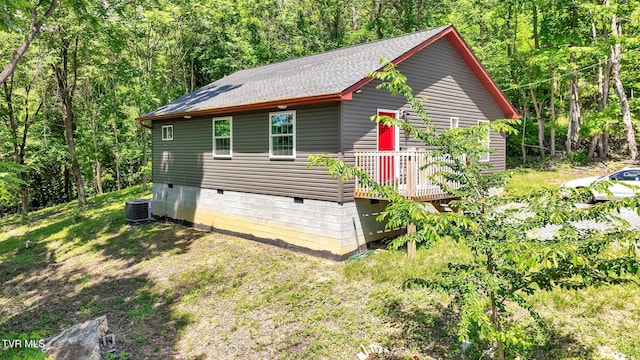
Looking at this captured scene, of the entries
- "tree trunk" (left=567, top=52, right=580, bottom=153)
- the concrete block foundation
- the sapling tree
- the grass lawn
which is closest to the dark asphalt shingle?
the concrete block foundation

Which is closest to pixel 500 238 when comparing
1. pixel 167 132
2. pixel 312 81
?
pixel 312 81

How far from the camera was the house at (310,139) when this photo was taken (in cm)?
998

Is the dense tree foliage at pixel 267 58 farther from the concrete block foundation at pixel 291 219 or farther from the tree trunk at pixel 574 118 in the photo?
the concrete block foundation at pixel 291 219

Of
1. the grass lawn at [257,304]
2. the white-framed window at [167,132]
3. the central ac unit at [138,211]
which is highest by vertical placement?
the white-framed window at [167,132]

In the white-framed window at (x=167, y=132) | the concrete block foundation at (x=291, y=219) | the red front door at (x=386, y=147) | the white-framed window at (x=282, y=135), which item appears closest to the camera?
the concrete block foundation at (x=291, y=219)

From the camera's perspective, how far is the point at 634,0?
17.4 m

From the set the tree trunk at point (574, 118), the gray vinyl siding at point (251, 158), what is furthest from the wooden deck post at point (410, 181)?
the tree trunk at point (574, 118)

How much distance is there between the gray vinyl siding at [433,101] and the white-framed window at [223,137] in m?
4.86

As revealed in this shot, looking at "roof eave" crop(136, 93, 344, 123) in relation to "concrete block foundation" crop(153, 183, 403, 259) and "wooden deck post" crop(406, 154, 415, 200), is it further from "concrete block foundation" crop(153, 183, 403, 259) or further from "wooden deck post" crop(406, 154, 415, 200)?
"concrete block foundation" crop(153, 183, 403, 259)

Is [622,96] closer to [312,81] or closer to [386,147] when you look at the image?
[386,147]

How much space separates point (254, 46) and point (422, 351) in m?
24.1

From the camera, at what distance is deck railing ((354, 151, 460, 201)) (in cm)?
923

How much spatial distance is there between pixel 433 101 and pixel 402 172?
13.8 ft

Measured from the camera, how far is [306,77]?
40.7 ft
